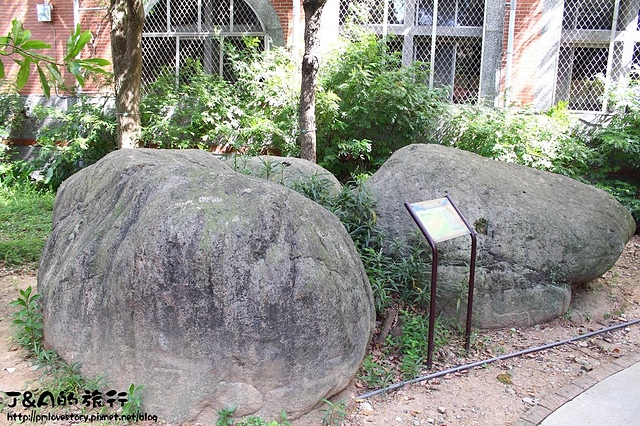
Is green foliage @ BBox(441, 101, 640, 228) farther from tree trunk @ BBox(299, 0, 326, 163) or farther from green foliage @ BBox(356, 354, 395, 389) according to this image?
green foliage @ BBox(356, 354, 395, 389)

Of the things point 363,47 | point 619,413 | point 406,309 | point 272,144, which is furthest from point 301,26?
point 619,413

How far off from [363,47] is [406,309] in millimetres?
5984

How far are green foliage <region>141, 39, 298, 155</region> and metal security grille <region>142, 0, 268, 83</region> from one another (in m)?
0.65

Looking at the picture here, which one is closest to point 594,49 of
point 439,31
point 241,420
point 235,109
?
point 439,31

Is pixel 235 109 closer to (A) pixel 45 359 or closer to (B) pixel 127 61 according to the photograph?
(B) pixel 127 61

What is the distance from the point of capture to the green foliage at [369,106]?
9.07m

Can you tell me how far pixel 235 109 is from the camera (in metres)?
10.1

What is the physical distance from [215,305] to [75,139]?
8.61 meters

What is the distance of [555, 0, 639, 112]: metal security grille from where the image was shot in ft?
33.3

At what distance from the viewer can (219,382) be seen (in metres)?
3.28

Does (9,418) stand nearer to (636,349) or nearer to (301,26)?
(636,349)

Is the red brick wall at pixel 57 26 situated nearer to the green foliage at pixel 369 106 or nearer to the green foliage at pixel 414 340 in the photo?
the green foliage at pixel 369 106

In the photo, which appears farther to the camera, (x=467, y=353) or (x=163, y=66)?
(x=163, y=66)

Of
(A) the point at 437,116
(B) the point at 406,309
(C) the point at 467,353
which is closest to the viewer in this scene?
(C) the point at 467,353
